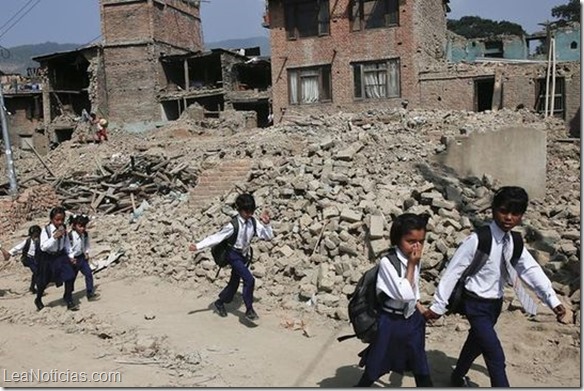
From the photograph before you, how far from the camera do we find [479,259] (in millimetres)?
3445

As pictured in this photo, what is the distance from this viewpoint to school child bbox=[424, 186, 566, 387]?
347cm

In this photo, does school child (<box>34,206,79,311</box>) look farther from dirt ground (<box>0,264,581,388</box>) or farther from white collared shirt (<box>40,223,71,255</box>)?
dirt ground (<box>0,264,581,388</box>)

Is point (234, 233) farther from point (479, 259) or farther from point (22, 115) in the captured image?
point (22, 115)

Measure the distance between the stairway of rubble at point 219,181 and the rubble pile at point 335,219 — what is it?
0.84 ft

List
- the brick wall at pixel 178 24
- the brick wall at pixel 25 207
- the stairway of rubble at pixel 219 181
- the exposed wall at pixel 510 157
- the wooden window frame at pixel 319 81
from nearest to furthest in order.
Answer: the exposed wall at pixel 510 157
the stairway of rubble at pixel 219 181
the brick wall at pixel 25 207
the wooden window frame at pixel 319 81
the brick wall at pixel 178 24

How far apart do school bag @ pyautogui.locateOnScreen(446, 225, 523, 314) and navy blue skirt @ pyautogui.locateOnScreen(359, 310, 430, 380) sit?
29 cm

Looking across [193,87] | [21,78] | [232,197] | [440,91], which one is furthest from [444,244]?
[21,78]

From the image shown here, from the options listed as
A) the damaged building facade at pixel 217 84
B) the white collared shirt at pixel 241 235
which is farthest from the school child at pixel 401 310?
the damaged building facade at pixel 217 84

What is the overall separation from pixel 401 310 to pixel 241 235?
8.82ft

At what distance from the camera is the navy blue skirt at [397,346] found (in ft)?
11.3

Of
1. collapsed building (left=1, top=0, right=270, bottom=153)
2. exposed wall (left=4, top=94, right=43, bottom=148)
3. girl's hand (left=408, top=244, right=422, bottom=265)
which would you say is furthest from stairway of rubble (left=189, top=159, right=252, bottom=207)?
exposed wall (left=4, top=94, right=43, bottom=148)

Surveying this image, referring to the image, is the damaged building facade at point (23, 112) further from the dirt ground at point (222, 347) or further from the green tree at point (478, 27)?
the green tree at point (478, 27)

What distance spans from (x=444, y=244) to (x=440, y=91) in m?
15.6

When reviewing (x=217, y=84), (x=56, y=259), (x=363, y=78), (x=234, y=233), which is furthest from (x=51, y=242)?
(x=217, y=84)
